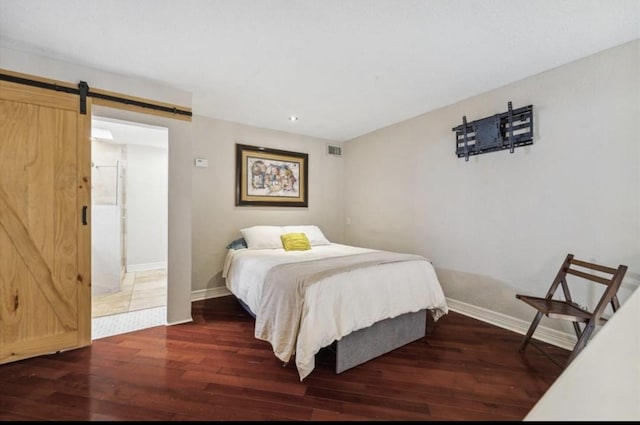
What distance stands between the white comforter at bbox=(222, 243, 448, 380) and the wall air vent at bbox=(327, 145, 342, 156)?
247 cm

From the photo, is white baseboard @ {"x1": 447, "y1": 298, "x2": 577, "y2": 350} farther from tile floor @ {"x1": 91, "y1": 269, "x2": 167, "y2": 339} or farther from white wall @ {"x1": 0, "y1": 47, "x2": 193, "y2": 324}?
tile floor @ {"x1": 91, "y1": 269, "x2": 167, "y2": 339}

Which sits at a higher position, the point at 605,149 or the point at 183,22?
the point at 183,22

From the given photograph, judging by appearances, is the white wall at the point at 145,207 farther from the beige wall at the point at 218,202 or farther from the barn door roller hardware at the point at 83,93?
the barn door roller hardware at the point at 83,93

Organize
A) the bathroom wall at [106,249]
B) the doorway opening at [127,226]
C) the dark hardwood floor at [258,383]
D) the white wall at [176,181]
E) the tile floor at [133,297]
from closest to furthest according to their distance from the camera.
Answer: the dark hardwood floor at [258,383] → the white wall at [176,181] → the doorway opening at [127,226] → the tile floor at [133,297] → the bathroom wall at [106,249]

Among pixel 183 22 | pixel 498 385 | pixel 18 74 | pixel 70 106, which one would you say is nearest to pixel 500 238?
pixel 498 385

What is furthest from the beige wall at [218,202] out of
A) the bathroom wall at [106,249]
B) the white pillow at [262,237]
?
the bathroom wall at [106,249]

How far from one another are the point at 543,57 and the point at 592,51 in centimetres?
33

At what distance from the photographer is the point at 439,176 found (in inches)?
128

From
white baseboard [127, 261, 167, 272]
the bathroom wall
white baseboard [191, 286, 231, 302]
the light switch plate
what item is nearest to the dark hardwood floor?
white baseboard [191, 286, 231, 302]

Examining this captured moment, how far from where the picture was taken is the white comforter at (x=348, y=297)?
1812mm

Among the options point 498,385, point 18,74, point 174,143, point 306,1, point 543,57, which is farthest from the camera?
point 174,143

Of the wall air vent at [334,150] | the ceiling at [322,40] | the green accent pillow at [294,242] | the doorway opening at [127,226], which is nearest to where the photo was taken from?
the ceiling at [322,40]

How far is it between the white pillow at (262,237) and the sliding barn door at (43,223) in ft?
5.13

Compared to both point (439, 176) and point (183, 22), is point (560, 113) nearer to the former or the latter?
point (439, 176)
